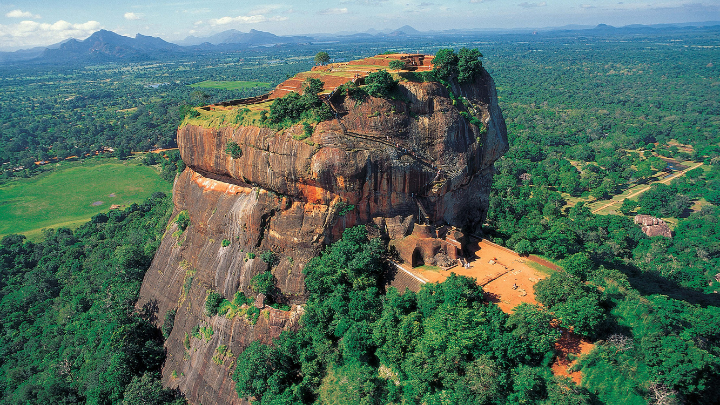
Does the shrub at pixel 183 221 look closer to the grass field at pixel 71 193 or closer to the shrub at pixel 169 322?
the shrub at pixel 169 322

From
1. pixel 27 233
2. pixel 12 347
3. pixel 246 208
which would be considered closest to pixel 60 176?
pixel 27 233

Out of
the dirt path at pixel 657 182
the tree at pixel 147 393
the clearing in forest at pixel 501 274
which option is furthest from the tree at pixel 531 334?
the dirt path at pixel 657 182

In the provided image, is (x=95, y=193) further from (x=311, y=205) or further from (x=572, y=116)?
(x=572, y=116)

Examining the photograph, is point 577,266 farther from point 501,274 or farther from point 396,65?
point 396,65

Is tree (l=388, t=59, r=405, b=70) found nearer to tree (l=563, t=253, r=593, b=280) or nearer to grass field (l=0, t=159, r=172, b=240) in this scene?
tree (l=563, t=253, r=593, b=280)

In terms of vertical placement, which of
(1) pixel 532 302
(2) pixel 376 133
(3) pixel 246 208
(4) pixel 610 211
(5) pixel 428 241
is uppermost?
(2) pixel 376 133
